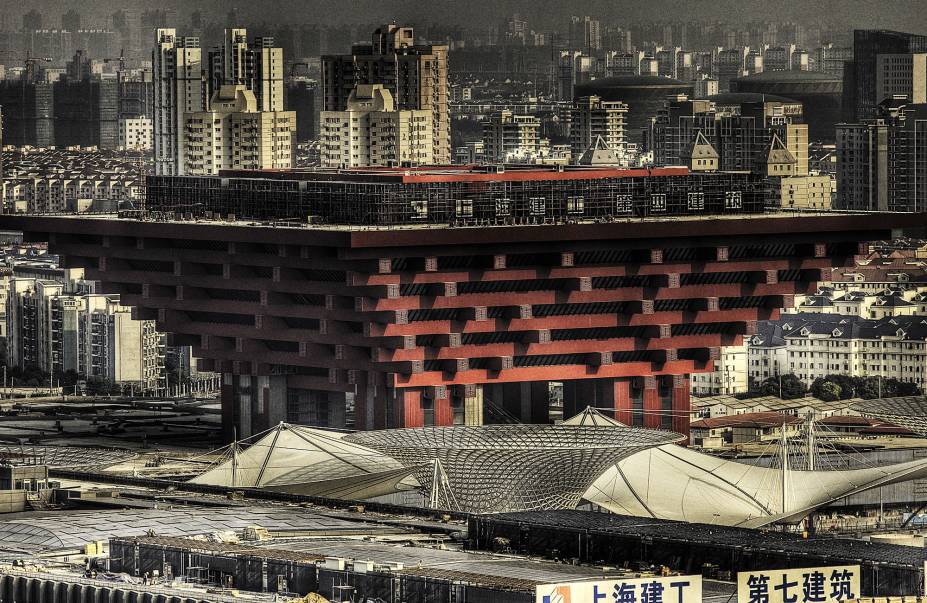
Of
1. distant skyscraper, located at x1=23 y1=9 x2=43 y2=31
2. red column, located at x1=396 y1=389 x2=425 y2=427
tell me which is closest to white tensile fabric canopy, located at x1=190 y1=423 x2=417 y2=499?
red column, located at x1=396 y1=389 x2=425 y2=427

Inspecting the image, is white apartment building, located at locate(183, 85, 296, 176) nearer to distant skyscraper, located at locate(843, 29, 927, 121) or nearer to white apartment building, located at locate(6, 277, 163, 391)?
white apartment building, located at locate(6, 277, 163, 391)

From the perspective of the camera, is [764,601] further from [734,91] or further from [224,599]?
[734,91]

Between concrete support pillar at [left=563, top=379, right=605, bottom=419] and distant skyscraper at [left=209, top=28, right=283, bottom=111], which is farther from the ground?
distant skyscraper at [left=209, top=28, right=283, bottom=111]

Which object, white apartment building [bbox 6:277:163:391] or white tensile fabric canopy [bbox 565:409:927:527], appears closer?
white tensile fabric canopy [bbox 565:409:927:527]

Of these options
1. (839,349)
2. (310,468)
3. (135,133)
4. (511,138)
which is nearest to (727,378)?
(839,349)

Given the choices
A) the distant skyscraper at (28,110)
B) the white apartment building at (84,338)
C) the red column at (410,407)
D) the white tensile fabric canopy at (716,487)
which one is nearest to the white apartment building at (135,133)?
the distant skyscraper at (28,110)

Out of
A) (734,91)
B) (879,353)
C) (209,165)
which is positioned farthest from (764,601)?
(734,91)
